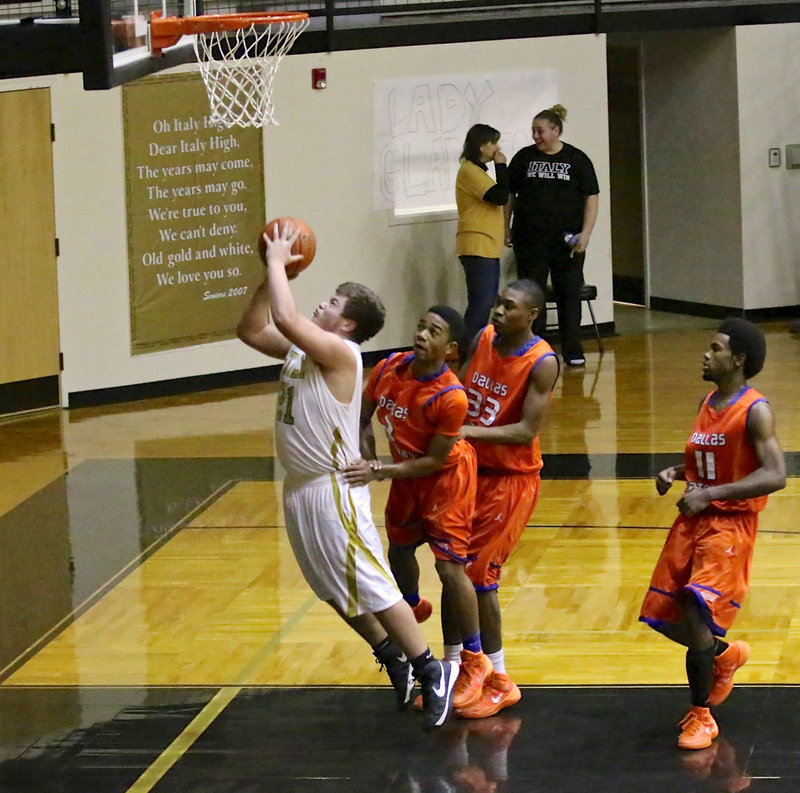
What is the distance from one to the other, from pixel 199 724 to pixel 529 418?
4.91 feet

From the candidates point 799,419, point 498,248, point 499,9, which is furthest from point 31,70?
point 499,9

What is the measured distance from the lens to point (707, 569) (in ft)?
15.6

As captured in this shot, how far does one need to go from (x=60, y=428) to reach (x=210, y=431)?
1013 mm

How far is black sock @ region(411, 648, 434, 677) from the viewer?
4.88 metres

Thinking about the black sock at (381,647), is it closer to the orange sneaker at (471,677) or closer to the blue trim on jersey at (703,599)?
the orange sneaker at (471,677)

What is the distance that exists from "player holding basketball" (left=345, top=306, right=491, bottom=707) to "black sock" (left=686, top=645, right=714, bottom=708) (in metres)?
0.71

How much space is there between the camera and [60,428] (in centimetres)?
999

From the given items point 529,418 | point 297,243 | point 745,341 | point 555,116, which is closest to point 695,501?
point 745,341

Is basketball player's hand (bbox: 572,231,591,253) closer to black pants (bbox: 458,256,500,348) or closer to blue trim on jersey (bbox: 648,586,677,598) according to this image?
black pants (bbox: 458,256,500,348)

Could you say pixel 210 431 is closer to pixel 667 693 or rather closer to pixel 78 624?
pixel 78 624

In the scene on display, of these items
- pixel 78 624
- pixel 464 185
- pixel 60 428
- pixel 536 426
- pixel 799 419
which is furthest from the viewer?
pixel 464 185

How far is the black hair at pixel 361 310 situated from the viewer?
488 centimetres

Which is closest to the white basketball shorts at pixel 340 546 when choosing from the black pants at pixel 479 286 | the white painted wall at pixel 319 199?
the white painted wall at pixel 319 199

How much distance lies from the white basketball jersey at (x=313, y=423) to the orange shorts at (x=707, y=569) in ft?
3.45
